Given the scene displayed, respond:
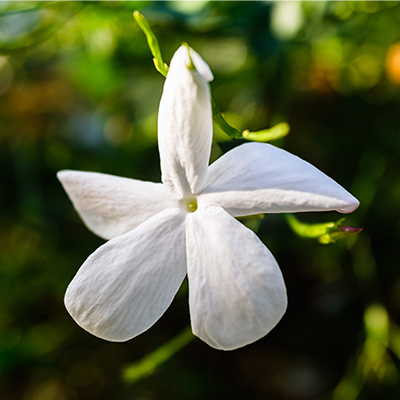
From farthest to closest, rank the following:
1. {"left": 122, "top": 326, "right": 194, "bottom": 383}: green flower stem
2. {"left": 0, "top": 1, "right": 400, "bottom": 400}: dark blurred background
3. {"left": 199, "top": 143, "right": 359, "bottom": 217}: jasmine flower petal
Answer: {"left": 0, "top": 1, "right": 400, "bottom": 400}: dark blurred background < {"left": 122, "top": 326, "right": 194, "bottom": 383}: green flower stem < {"left": 199, "top": 143, "right": 359, "bottom": 217}: jasmine flower petal

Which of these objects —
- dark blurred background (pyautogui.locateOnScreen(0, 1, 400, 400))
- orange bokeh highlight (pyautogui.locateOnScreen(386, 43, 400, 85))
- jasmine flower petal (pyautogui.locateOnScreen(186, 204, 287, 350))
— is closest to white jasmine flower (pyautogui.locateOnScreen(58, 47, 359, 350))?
jasmine flower petal (pyautogui.locateOnScreen(186, 204, 287, 350))

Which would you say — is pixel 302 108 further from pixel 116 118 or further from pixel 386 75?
pixel 116 118

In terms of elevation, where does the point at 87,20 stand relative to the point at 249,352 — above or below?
above

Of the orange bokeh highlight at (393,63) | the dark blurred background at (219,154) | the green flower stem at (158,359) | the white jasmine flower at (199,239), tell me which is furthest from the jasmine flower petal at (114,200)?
the orange bokeh highlight at (393,63)

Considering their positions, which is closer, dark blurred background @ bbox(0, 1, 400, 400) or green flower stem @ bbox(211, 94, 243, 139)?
green flower stem @ bbox(211, 94, 243, 139)

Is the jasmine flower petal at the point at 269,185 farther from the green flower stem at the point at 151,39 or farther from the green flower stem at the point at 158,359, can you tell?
the green flower stem at the point at 158,359

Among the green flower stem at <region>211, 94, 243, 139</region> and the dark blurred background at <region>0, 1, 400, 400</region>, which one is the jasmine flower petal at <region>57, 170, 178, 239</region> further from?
the dark blurred background at <region>0, 1, 400, 400</region>

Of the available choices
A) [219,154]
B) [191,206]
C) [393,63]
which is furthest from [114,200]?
[393,63]

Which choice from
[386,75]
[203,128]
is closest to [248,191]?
[203,128]
